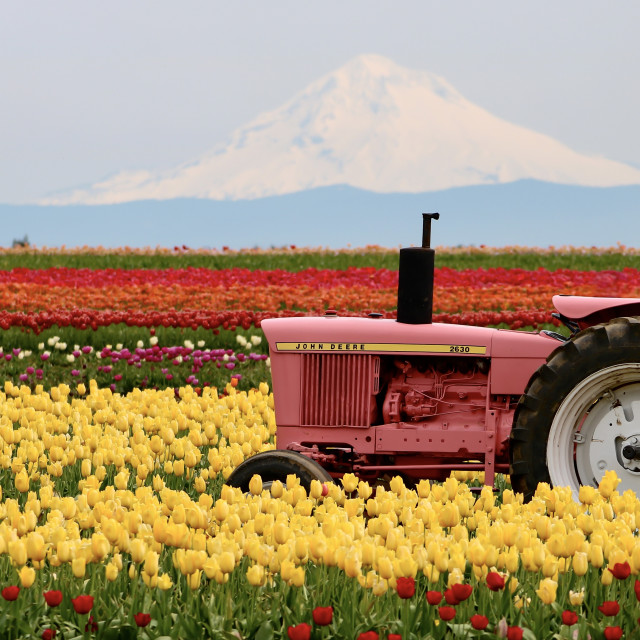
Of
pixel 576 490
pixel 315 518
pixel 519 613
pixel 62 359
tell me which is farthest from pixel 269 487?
pixel 62 359

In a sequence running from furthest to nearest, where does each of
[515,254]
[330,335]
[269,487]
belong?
[515,254], [330,335], [269,487]

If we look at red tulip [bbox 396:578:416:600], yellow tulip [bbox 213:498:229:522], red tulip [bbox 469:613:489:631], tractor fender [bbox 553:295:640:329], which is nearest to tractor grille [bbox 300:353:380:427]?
tractor fender [bbox 553:295:640:329]

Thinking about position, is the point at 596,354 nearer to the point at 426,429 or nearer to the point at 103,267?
the point at 426,429

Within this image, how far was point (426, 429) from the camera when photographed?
525 cm

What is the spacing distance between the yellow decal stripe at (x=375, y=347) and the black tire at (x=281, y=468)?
63cm

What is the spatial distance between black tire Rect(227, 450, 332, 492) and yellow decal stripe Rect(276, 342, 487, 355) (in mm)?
632

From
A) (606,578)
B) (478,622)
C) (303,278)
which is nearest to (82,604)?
(478,622)

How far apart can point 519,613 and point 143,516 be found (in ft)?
5.17

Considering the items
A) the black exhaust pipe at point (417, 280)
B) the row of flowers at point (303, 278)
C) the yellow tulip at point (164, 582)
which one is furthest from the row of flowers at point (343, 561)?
the row of flowers at point (303, 278)

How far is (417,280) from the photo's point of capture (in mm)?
5254

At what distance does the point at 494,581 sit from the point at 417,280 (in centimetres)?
220

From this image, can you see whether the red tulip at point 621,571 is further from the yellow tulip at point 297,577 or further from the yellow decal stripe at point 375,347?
the yellow decal stripe at point 375,347

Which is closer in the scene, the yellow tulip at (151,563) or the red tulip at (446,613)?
the red tulip at (446,613)

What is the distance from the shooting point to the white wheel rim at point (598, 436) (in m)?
4.73
